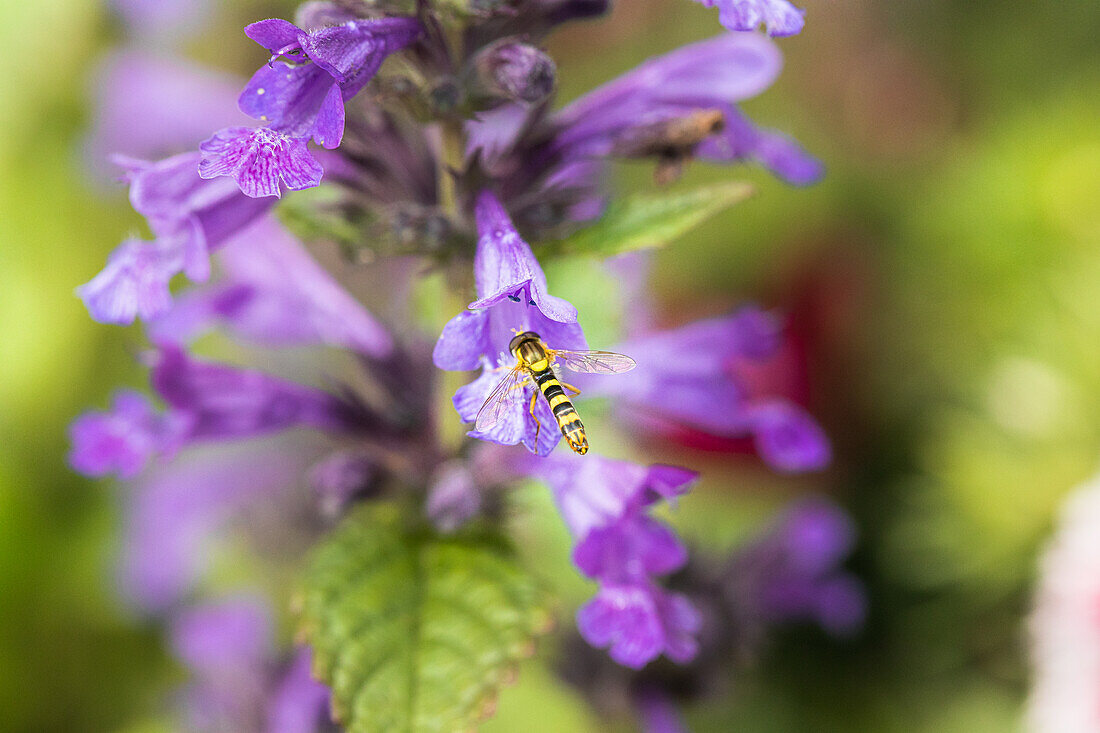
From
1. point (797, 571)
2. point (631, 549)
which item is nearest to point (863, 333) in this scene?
point (797, 571)

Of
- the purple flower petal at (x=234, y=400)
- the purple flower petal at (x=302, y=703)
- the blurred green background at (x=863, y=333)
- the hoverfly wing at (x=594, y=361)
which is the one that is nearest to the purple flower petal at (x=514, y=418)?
the hoverfly wing at (x=594, y=361)

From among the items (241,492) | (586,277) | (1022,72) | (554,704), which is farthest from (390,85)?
(1022,72)

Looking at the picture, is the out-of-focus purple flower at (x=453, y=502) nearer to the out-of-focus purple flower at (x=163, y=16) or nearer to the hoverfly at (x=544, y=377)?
the hoverfly at (x=544, y=377)

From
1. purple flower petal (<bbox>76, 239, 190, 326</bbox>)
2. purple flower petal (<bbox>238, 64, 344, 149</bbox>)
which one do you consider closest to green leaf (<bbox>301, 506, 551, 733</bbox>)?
purple flower petal (<bbox>76, 239, 190, 326</bbox>)

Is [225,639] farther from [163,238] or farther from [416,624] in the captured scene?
[163,238]

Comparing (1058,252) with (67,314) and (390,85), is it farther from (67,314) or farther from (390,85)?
(67,314)
